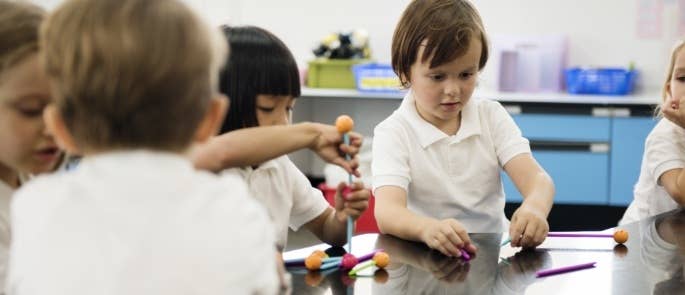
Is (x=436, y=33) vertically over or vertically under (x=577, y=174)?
over

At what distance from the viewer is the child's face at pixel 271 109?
1.46 metres

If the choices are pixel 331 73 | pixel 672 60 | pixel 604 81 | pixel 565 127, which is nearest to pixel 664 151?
pixel 672 60

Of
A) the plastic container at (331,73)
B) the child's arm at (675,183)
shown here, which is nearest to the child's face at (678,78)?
the child's arm at (675,183)

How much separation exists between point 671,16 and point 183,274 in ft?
14.6

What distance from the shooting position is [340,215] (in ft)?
4.97

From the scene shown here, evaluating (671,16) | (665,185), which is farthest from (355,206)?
(671,16)

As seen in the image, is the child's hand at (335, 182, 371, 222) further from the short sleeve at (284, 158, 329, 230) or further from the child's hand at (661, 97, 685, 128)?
the child's hand at (661, 97, 685, 128)

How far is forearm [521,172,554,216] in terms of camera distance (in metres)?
1.87

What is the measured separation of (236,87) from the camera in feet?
4.81

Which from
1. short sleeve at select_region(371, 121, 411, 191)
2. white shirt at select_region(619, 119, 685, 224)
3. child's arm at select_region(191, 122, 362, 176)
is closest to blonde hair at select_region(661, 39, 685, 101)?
white shirt at select_region(619, 119, 685, 224)

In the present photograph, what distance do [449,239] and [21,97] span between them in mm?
744

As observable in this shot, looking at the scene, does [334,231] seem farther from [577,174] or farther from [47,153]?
[577,174]

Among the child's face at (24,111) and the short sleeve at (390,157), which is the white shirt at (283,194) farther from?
the child's face at (24,111)

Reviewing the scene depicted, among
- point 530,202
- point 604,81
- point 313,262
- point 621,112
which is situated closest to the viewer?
point 313,262
